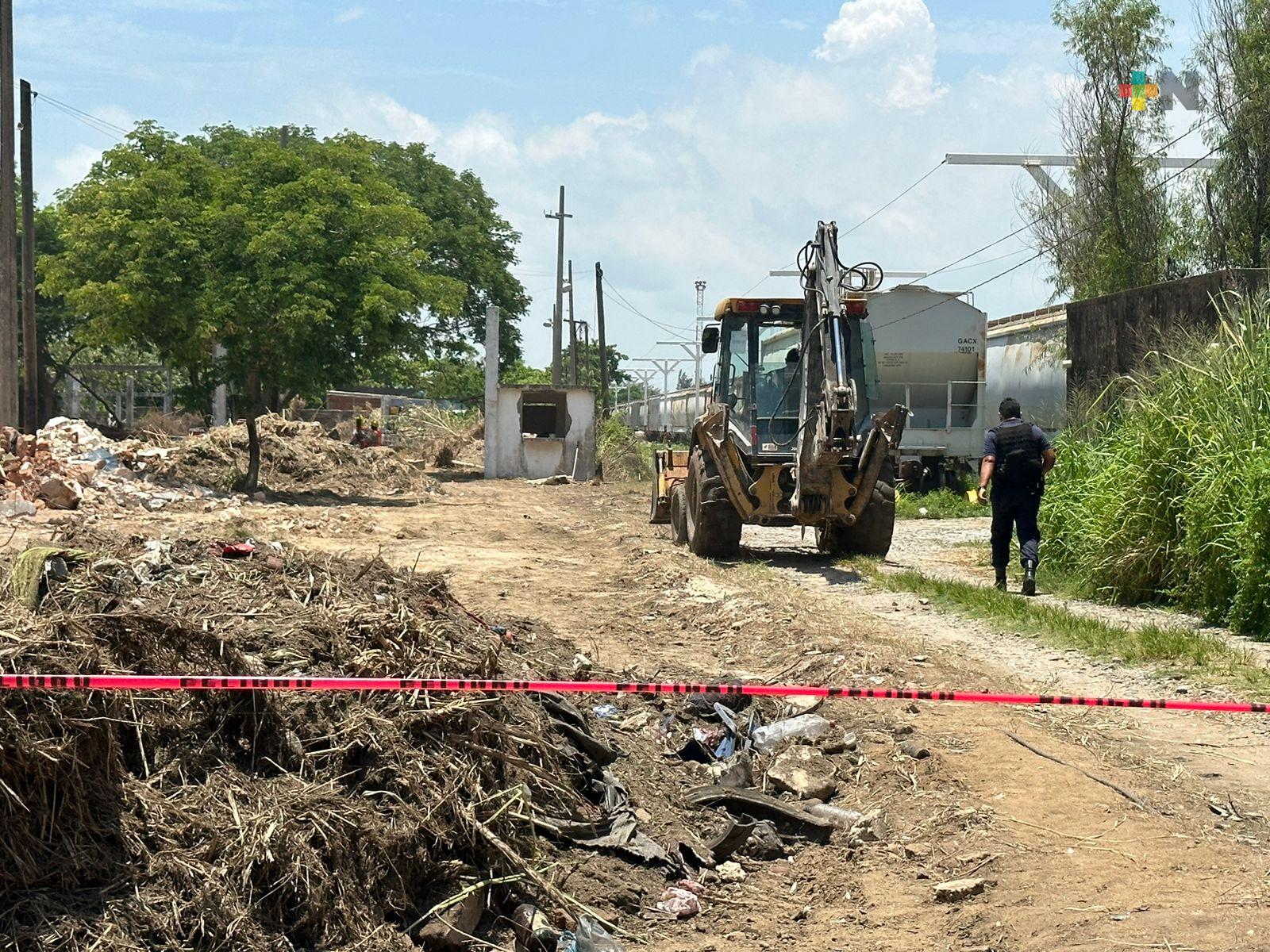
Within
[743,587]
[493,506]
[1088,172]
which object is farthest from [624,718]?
[1088,172]

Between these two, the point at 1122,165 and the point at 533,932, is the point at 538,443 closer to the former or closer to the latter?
the point at 1122,165

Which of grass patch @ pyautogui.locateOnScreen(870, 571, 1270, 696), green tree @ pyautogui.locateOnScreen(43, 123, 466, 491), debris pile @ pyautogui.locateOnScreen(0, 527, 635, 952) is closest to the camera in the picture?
debris pile @ pyautogui.locateOnScreen(0, 527, 635, 952)

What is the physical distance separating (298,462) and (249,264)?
590 cm

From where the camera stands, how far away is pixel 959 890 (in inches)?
207

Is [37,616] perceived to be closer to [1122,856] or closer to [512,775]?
[512,775]

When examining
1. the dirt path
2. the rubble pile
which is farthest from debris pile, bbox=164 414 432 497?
the dirt path

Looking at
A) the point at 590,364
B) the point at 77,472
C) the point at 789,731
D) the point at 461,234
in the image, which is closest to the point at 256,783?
the point at 789,731

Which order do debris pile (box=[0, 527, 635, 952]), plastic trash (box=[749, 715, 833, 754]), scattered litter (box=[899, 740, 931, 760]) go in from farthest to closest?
plastic trash (box=[749, 715, 833, 754]), scattered litter (box=[899, 740, 931, 760]), debris pile (box=[0, 527, 635, 952])

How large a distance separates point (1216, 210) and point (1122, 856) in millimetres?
21391

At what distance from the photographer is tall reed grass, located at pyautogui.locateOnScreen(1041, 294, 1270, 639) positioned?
997 cm

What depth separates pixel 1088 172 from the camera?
1029 inches

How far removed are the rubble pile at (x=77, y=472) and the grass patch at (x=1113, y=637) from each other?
14.1m

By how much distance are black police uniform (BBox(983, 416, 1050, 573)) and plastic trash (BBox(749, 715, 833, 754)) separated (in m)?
5.23

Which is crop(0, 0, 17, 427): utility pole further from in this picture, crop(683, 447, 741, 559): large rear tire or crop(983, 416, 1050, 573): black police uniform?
crop(983, 416, 1050, 573): black police uniform
